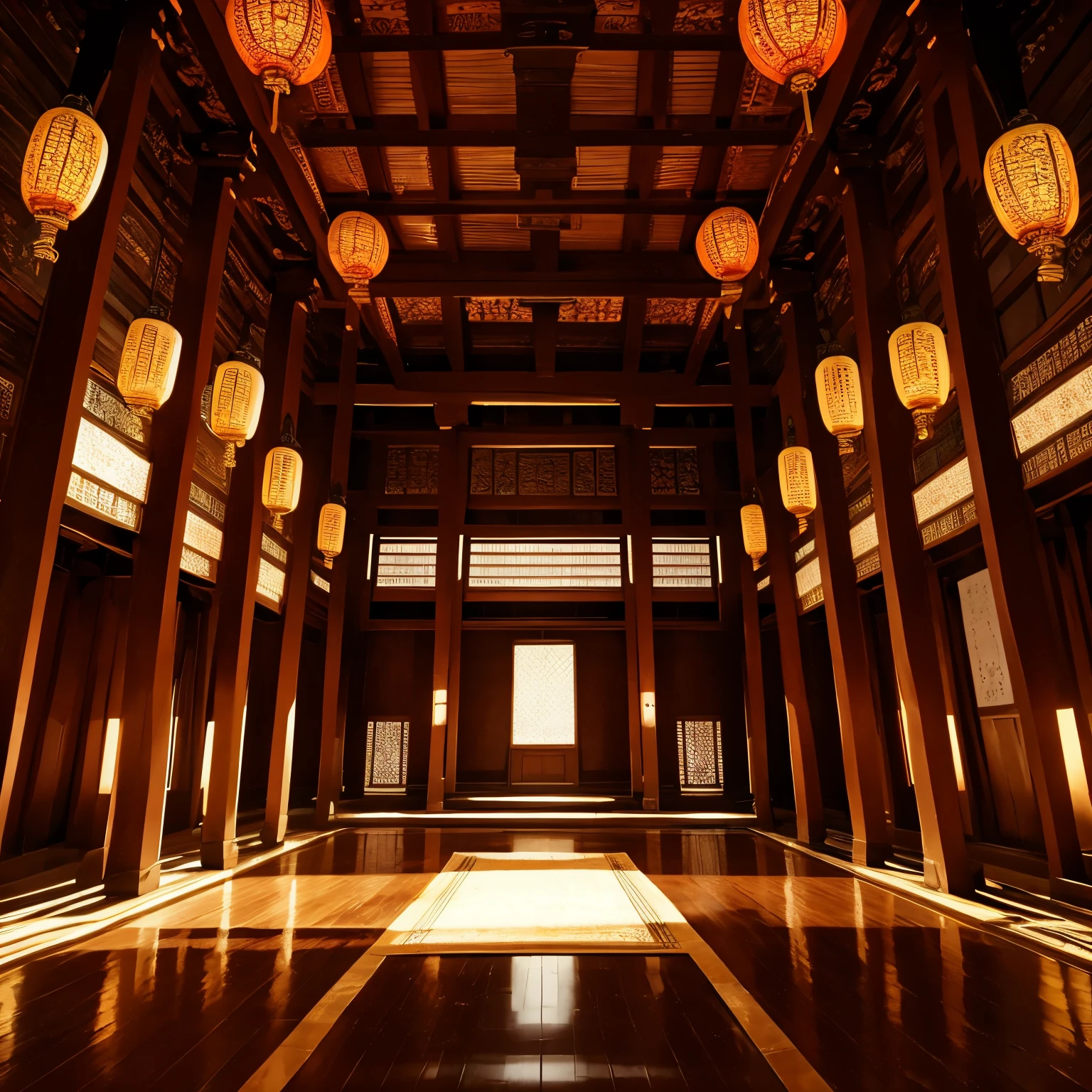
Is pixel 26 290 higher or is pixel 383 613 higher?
pixel 26 290

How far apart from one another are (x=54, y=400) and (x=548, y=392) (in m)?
4.81

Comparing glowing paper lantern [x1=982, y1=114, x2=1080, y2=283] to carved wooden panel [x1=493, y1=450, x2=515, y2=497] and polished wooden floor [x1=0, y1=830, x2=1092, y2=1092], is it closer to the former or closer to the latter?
polished wooden floor [x1=0, y1=830, x2=1092, y2=1092]

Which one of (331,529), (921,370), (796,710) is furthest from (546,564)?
(921,370)

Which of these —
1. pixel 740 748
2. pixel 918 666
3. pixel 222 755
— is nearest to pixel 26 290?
pixel 222 755

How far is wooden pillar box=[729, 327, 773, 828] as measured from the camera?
626 cm

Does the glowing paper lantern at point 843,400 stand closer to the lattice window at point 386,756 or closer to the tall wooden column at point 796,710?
the tall wooden column at point 796,710

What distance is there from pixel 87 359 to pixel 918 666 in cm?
431

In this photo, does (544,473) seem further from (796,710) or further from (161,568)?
(161,568)

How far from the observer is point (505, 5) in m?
3.94

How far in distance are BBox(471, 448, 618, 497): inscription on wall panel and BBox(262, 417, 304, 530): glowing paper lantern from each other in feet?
11.5

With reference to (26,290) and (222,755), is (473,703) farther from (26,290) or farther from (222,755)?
(26,290)

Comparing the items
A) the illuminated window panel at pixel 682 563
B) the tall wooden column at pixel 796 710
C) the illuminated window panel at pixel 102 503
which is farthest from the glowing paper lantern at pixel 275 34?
the illuminated window panel at pixel 682 563

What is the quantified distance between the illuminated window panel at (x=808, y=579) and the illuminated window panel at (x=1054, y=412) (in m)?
2.73

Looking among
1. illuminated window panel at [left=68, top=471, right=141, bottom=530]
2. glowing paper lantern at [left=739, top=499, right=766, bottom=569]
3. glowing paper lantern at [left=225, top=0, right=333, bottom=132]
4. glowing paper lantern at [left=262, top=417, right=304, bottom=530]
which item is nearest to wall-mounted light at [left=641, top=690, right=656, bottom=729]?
glowing paper lantern at [left=739, top=499, right=766, bottom=569]
